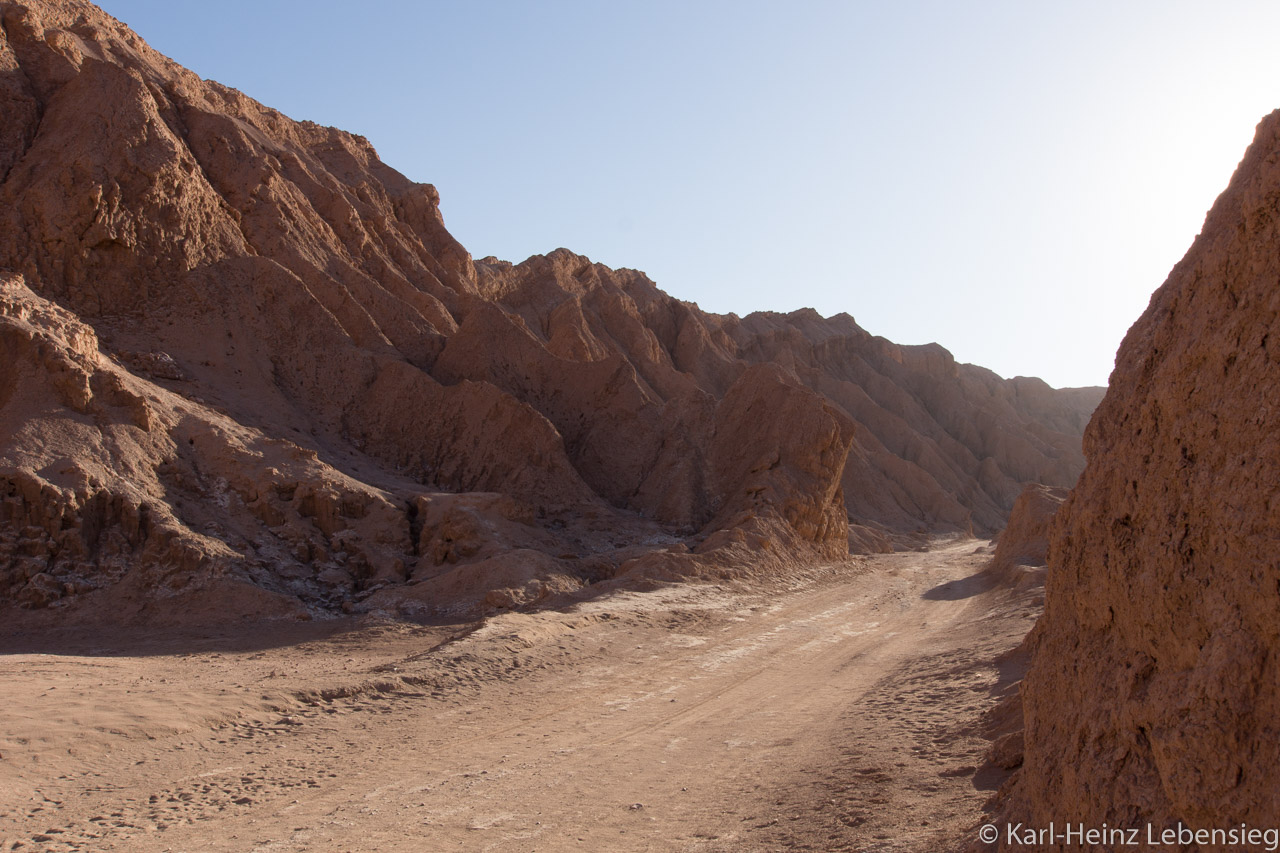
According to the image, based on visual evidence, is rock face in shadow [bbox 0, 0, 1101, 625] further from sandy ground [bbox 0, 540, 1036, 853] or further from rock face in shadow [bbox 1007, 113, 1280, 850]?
rock face in shadow [bbox 1007, 113, 1280, 850]

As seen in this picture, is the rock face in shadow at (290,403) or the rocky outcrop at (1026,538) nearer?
the rock face in shadow at (290,403)

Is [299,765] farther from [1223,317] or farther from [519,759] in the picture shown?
[1223,317]

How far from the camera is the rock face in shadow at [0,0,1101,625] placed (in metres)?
13.9

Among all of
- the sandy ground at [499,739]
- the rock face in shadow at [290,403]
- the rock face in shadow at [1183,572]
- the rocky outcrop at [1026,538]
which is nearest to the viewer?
the rock face in shadow at [1183,572]

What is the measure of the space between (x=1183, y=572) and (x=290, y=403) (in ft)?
65.1

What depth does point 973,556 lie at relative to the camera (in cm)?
2842

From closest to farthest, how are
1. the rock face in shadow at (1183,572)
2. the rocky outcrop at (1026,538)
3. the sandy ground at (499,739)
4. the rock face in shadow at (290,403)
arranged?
the rock face in shadow at (1183,572) < the sandy ground at (499,739) < the rock face in shadow at (290,403) < the rocky outcrop at (1026,538)

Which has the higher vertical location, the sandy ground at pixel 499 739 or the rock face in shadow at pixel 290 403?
the rock face in shadow at pixel 290 403

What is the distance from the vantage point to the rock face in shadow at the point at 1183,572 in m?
3.06

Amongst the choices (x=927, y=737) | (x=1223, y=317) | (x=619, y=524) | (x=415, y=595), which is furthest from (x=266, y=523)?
(x=1223, y=317)

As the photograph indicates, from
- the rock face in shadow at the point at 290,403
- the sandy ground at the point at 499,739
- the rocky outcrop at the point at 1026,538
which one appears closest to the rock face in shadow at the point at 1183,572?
the sandy ground at the point at 499,739

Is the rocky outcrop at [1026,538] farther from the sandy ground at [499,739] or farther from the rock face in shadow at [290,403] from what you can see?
the sandy ground at [499,739]

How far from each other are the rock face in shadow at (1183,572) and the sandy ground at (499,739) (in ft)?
4.32

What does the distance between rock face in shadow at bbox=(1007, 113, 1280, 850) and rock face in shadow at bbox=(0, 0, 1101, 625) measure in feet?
37.7
